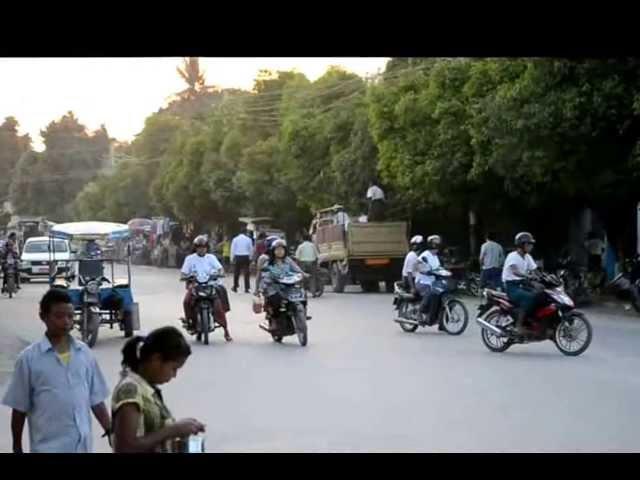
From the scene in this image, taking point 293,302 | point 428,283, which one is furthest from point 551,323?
point 293,302

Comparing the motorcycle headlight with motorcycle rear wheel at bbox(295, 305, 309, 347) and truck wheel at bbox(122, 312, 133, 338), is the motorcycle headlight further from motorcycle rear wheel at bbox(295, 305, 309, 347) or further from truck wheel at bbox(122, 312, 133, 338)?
motorcycle rear wheel at bbox(295, 305, 309, 347)

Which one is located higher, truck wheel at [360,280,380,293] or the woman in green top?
the woman in green top

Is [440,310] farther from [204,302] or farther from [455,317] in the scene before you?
[204,302]

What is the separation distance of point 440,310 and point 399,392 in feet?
18.3

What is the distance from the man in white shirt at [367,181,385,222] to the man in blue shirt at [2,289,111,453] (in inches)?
960

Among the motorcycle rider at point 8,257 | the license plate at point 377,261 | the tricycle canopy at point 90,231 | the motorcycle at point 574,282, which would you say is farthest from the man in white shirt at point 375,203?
the tricycle canopy at point 90,231

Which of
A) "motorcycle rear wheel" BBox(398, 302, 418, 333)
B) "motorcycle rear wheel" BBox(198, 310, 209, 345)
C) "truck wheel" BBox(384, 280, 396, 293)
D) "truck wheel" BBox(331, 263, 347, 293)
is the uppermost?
"motorcycle rear wheel" BBox(198, 310, 209, 345)

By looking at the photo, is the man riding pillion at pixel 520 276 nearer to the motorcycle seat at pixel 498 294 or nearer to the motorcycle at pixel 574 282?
the motorcycle seat at pixel 498 294

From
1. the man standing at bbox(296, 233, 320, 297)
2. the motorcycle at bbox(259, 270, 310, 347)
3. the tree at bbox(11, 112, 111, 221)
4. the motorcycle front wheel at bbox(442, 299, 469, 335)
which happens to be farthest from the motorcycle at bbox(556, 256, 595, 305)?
the tree at bbox(11, 112, 111, 221)

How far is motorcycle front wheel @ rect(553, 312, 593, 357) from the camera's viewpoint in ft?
43.3

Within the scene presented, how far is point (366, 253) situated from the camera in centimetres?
2681

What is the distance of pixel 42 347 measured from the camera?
5.19 metres
